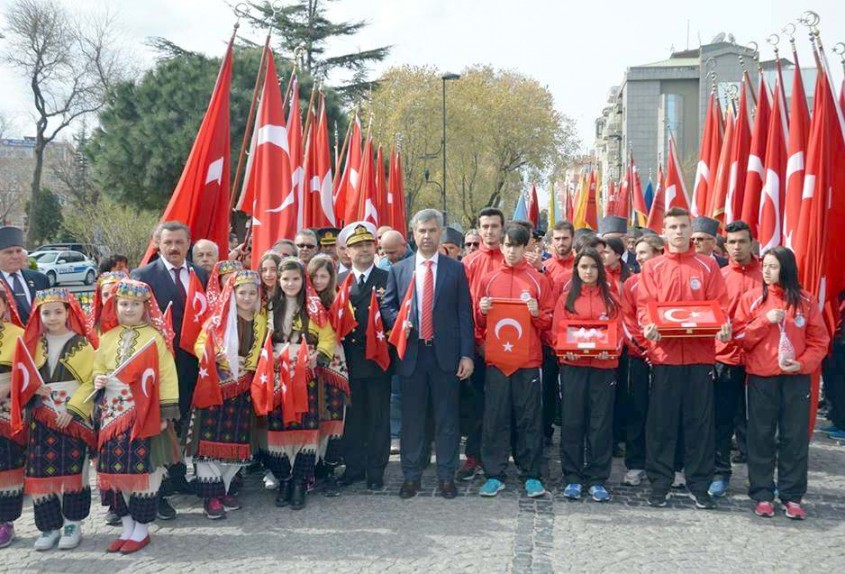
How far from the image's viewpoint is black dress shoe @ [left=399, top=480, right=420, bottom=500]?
18.9 ft

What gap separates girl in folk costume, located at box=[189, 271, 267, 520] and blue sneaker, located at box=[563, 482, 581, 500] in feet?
7.61

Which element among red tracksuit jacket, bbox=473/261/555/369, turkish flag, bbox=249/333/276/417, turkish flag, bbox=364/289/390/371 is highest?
red tracksuit jacket, bbox=473/261/555/369

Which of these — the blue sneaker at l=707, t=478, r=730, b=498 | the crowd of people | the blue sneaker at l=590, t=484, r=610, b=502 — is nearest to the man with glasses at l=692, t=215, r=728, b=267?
the crowd of people

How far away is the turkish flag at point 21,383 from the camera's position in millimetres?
4590

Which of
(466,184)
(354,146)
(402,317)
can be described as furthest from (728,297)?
(466,184)

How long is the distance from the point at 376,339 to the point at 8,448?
2518 millimetres

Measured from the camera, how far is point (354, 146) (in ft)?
48.0

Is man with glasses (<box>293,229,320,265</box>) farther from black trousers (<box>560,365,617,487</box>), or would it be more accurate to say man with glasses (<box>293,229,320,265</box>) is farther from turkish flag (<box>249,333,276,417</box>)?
black trousers (<box>560,365,617,487</box>)

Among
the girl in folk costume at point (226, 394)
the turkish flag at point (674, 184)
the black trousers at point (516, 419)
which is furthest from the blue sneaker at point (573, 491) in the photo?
the turkish flag at point (674, 184)

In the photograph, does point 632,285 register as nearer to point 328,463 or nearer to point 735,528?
point 735,528

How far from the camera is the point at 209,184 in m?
7.06

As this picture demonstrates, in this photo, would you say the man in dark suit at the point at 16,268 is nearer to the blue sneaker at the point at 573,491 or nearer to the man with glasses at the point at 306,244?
the man with glasses at the point at 306,244

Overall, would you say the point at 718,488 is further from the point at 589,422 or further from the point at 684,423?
the point at 589,422

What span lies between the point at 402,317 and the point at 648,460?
2.08m
